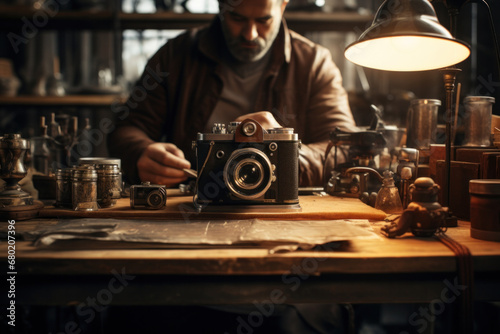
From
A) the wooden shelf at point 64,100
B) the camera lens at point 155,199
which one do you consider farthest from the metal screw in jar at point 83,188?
the wooden shelf at point 64,100

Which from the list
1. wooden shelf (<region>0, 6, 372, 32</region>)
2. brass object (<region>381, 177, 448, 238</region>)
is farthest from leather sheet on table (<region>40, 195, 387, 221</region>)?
wooden shelf (<region>0, 6, 372, 32</region>)

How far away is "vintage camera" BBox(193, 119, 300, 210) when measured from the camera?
3.34ft

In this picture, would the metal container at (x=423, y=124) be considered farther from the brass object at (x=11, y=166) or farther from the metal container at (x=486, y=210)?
the brass object at (x=11, y=166)

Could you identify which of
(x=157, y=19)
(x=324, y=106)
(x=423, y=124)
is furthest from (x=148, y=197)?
(x=157, y=19)

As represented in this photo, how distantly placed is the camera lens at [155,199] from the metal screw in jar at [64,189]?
0.67 feet

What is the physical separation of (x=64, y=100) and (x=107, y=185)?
186 cm

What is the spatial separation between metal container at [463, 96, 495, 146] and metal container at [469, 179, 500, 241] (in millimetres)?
362

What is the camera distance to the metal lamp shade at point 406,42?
87 cm

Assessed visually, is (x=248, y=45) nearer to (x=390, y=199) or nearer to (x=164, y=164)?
(x=164, y=164)

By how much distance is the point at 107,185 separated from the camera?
1.10 m

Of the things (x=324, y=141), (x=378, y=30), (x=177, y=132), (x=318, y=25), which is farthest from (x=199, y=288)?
(x=318, y=25)

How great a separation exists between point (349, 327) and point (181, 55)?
4.93ft

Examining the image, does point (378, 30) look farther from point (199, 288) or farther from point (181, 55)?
point (181, 55)

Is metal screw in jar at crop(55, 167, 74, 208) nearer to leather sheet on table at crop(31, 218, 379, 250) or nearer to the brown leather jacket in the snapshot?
leather sheet on table at crop(31, 218, 379, 250)
